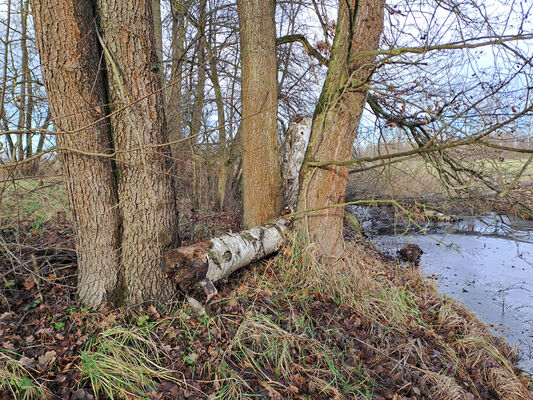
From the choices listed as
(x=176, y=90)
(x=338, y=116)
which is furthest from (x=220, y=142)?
(x=338, y=116)

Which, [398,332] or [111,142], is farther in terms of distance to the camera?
[398,332]

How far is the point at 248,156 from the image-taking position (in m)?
4.66

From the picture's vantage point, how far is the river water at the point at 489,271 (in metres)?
4.51

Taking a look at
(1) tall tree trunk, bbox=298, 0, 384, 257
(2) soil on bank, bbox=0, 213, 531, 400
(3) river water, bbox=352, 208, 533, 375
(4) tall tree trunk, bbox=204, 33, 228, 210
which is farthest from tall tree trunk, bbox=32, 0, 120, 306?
(4) tall tree trunk, bbox=204, 33, 228, 210

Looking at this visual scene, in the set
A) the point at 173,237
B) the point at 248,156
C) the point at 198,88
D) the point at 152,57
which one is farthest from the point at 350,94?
the point at 198,88

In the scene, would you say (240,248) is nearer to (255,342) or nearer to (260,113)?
(255,342)

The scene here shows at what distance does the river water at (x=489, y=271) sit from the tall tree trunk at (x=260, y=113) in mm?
1411

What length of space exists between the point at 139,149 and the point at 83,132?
456mm

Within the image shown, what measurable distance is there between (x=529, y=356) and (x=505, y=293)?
1.74 meters

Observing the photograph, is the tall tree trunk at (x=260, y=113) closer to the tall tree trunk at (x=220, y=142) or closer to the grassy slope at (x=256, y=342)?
the grassy slope at (x=256, y=342)

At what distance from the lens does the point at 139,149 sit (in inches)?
114

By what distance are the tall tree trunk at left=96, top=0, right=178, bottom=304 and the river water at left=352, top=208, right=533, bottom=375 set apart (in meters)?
2.59

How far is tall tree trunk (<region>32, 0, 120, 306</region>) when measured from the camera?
2.63m

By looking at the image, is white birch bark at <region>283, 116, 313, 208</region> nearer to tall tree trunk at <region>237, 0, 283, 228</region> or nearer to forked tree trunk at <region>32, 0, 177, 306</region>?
tall tree trunk at <region>237, 0, 283, 228</region>
